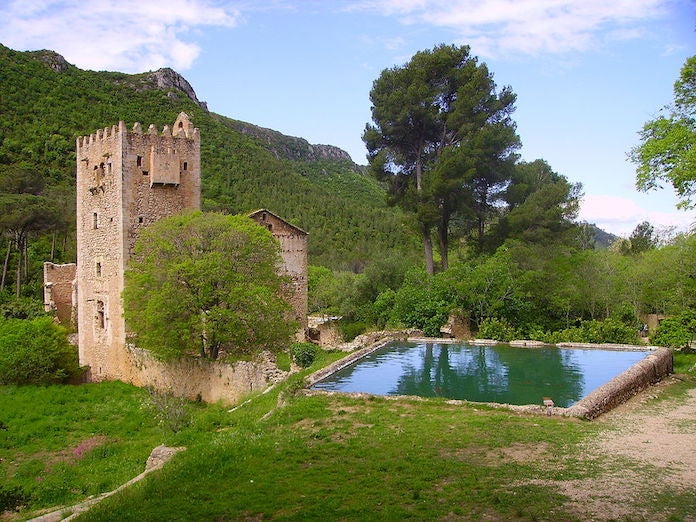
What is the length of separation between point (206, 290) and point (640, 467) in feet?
38.9

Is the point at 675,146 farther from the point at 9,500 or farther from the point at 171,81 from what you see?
the point at 171,81

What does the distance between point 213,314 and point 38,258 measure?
1084 inches

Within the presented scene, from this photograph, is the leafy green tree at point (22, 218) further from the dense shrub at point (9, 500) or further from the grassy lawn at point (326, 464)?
the dense shrub at point (9, 500)

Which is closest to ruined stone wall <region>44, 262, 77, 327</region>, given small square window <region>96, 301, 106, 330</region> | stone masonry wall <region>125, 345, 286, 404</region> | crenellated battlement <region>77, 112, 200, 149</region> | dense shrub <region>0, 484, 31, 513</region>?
small square window <region>96, 301, 106, 330</region>

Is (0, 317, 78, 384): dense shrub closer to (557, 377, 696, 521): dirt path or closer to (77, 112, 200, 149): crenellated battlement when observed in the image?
(77, 112, 200, 149): crenellated battlement

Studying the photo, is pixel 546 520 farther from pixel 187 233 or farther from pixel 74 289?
→ pixel 74 289

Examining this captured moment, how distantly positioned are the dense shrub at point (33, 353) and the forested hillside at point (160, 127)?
18.4 m

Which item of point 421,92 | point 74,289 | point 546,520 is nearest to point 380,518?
point 546,520

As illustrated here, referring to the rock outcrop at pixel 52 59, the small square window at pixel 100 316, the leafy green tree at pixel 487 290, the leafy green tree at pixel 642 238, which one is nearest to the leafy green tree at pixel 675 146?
the leafy green tree at pixel 487 290

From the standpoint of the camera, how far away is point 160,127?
184ft

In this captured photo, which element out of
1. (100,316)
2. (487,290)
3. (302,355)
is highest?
(487,290)

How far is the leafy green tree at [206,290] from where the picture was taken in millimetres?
16938

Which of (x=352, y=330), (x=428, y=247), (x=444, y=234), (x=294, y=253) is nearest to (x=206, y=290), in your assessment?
(x=352, y=330)

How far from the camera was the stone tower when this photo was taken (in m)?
20.5
